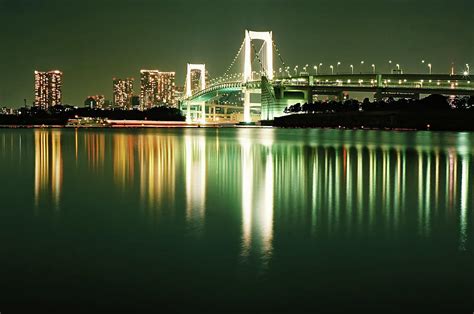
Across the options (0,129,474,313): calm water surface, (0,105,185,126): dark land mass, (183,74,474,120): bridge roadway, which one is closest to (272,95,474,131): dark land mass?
(183,74,474,120): bridge roadway

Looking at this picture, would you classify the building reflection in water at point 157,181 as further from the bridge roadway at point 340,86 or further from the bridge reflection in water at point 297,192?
the bridge roadway at point 340,86

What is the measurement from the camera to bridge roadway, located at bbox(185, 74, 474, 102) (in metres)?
50.3

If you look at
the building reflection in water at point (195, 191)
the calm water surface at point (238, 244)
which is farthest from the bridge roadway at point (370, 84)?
the calm water surface at point (238, 244)

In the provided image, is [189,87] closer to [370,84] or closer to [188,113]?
[188,113]

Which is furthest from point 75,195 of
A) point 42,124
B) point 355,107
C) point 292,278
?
point 42,124

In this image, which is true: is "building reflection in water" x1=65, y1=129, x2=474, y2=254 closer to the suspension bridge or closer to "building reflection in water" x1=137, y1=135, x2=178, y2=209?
"building reflection in water" x1=137, y1=135, x2=178, y2=209

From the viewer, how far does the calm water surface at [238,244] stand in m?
3.69

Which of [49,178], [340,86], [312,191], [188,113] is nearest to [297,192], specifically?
[312,191]

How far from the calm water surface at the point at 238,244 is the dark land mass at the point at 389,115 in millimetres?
35851

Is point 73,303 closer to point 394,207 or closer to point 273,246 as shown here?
point 273,246

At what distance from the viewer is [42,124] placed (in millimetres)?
82375

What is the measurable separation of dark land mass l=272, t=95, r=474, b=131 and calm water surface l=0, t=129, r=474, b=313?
35.9 m

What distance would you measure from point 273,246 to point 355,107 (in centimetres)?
4968

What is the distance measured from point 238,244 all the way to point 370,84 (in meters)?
52.2
